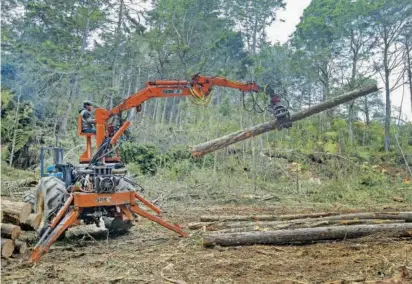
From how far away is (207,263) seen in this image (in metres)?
5.02

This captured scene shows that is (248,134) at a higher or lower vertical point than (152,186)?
higher

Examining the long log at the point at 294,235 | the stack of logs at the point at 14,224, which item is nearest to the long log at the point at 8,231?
the stack of logs at the point at 14,224

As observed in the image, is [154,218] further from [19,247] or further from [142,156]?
[142,156]

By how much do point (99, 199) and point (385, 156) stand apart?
64.7 feet

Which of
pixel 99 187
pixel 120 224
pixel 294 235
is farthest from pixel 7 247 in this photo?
pixel 294 235

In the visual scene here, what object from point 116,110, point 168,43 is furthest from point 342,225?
point 168,43

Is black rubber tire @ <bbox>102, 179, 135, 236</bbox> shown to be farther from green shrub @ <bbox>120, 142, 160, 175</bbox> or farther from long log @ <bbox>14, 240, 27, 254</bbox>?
green shrub @ <bbox>120, 142, 160, 175</bbox>

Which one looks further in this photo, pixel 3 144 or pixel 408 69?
pixel 408 69

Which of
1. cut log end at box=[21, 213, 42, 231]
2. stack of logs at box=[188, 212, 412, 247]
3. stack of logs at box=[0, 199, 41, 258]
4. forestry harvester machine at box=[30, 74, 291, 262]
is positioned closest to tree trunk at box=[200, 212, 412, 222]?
stack of logs at box=[188, 212, 412, 247]

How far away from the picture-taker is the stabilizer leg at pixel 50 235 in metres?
5.14

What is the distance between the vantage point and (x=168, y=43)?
94.1ft

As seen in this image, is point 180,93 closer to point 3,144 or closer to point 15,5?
point 3,144

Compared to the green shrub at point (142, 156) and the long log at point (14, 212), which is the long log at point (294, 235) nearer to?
the long log at point (14, 212)

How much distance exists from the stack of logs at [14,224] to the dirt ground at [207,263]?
17cm
